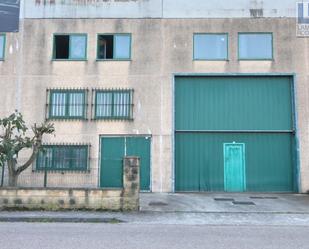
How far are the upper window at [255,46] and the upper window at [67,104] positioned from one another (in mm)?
8424

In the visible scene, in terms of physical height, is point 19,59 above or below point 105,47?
below

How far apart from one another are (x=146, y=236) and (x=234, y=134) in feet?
39.3

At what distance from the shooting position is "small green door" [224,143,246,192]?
1991cm

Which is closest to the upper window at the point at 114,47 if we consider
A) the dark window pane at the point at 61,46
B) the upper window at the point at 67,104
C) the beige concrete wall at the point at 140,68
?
the beige concrete wall at the point at 140,68

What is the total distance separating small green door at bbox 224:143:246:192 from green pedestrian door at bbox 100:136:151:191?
3.93m

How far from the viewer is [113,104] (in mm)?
20266

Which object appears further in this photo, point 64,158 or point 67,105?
point 67,105

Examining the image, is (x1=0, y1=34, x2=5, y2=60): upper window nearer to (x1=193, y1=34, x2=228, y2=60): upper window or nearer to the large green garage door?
the large green garage door

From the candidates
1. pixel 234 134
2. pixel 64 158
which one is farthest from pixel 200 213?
pixel 64 158

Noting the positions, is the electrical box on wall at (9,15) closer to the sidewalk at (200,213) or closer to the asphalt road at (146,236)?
the sidewalk at (200,213)

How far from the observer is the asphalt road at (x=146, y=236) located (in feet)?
27.1

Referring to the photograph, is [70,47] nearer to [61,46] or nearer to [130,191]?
[61,46]

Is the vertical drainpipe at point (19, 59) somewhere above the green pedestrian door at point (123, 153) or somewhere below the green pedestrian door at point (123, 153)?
above

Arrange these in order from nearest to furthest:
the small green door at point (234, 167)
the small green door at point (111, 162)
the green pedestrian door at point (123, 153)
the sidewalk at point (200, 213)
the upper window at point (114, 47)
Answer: the sidewalk at point (200, 213)
the small green door at point (111, 162)
the green pedestrian door at point (123, 153)
the small green door at point (234, 167)
the upper window at point (114, 47)
